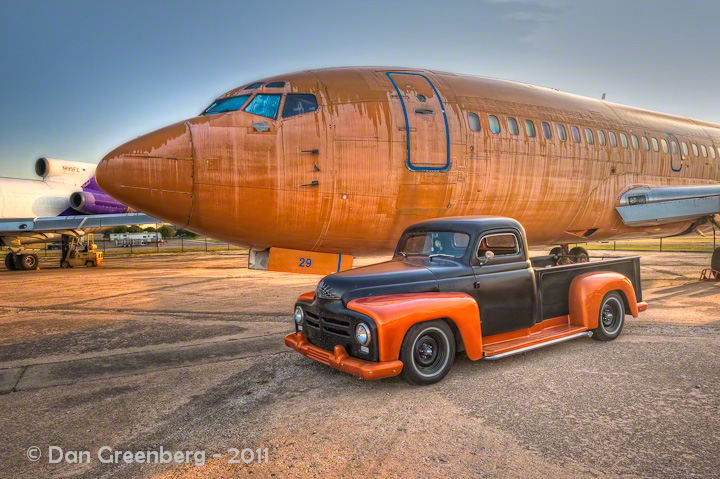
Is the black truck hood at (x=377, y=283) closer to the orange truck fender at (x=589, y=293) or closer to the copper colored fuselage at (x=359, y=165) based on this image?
the copper colored fuselage at (x=359, y=165)

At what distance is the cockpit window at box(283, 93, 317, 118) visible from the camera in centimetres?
656

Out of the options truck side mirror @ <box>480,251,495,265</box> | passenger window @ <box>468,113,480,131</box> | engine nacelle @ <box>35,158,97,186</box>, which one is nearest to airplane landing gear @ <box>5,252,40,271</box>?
engine nacelle @ <box>35,158,97,186</box>

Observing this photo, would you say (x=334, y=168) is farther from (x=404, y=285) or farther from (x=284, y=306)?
(x=284, y=306)

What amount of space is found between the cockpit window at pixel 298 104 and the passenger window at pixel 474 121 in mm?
2713

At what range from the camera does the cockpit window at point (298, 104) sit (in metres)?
6.56

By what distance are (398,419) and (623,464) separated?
160 cm

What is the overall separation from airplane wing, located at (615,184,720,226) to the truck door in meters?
5.85

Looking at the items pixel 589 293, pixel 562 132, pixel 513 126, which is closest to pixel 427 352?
pixel 589 293

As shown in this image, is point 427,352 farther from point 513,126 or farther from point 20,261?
point 20,261

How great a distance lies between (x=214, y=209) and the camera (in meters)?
6.14

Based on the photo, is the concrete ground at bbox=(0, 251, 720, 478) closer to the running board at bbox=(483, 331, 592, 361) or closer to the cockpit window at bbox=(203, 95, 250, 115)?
the running board at bbox=(483, 331, 592, 361)

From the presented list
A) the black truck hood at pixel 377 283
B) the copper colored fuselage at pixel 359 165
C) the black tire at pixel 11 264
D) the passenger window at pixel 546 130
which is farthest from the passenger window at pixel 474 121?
the black tire at pixel 11 264

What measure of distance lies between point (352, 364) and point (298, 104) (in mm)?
4146

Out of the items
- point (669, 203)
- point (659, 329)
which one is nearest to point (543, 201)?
point (659, 329)
